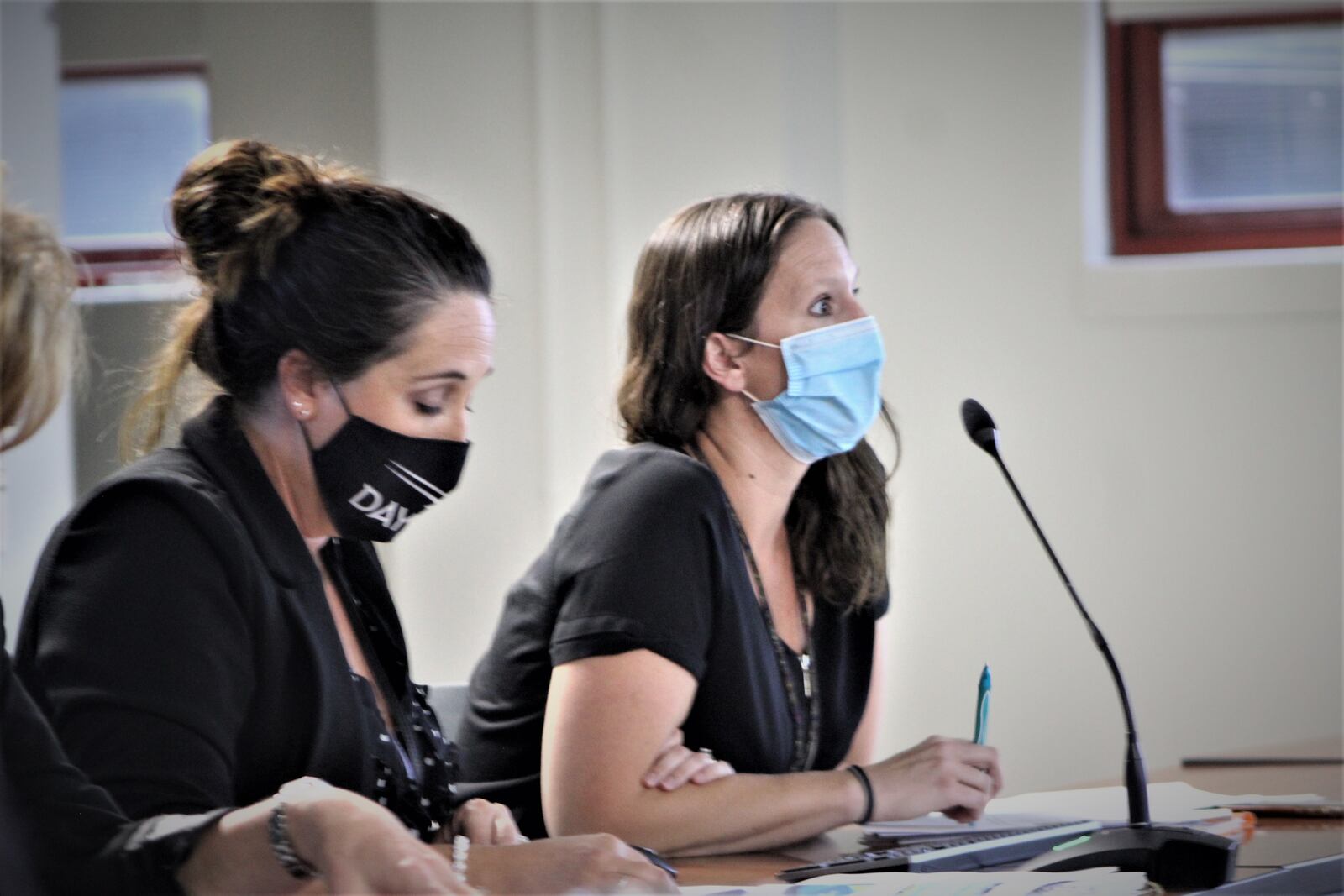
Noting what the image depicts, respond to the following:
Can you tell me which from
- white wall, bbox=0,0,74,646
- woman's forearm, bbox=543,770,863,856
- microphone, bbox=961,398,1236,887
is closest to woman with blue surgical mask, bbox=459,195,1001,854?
woman's forearm, bbox=543,770,863,856

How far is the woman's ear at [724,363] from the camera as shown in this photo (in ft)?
5.45

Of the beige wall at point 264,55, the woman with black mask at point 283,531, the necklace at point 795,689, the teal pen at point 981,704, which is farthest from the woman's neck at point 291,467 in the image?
the teal pen at point 981,704

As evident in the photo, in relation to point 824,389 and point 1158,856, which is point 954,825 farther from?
point 824,389

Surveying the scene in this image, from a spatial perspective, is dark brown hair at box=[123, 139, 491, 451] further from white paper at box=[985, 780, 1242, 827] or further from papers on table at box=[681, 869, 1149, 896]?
white paper at box=[985, 780, 1242, 827]

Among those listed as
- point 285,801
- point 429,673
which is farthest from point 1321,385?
point 285,801

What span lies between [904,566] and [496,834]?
44.0 inches

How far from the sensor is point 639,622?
1.41m

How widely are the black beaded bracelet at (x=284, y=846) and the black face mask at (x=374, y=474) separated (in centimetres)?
35

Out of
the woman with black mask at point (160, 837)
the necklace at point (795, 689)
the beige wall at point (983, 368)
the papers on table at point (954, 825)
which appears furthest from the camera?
the beige wall at point (983, 368)

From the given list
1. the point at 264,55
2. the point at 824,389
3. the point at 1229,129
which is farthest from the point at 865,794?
the point at 1229,129

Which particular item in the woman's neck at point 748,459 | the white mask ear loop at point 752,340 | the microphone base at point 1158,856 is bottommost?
the microphone base at point 1158,856

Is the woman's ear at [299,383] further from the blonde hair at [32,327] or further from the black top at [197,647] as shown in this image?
the blonde hair at [32,327]

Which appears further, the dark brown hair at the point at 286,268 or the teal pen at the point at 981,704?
the teal pen at the point at 981,704

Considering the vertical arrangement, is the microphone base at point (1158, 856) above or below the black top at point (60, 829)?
below
